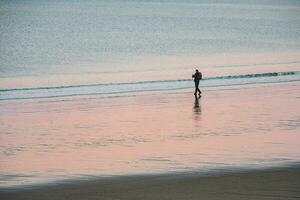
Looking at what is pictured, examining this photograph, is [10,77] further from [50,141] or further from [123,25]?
[123,25]

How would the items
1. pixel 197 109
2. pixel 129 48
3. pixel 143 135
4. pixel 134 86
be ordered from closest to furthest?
pixel 143 135, pixel 197 109, pixel 134 86, pixel 129 48

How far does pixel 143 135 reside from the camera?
22.6 m

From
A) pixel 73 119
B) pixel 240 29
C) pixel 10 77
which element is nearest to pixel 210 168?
pixel 73 119

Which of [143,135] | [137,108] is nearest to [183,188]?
[143,135]

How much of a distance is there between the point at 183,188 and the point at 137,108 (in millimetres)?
16634

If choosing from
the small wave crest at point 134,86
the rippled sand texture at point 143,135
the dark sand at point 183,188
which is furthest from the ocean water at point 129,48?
the dark sand at point 183,188

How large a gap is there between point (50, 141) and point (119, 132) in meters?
2.46

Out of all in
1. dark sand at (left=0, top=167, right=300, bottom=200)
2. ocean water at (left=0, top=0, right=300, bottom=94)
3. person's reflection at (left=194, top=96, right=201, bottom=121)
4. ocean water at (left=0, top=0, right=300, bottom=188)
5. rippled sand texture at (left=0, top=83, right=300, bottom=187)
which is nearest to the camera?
dark sand at (left=0, top=167, right=300, bottom=200)

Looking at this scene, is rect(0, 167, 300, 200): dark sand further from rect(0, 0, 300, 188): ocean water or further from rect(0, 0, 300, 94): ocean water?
rect(0, 0, 300, 94): ocean water

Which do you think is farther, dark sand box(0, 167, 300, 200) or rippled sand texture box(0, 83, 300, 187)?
rippled sand texture box(0, 83, 300, 187)

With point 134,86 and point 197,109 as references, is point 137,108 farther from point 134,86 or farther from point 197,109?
point 134,86

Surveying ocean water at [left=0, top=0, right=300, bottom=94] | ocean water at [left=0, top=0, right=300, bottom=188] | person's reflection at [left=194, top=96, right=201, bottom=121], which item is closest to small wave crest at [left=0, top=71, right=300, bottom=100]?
ocean water at [left=0, top=0, right=300, bottom=188]

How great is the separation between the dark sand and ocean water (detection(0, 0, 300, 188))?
1081 mm

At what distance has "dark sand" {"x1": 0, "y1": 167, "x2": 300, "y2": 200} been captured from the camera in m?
13.5
